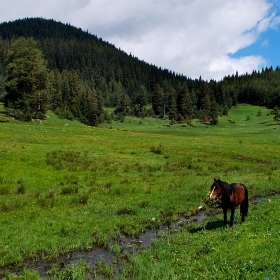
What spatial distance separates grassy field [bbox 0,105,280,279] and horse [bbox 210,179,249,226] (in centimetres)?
86

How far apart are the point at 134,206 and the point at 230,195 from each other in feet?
24.1

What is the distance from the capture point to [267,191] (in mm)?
24219

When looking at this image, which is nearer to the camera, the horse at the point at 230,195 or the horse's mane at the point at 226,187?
the horse at the point at 230,195

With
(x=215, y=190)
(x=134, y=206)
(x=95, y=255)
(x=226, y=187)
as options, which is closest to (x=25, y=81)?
(x=134, y=206)

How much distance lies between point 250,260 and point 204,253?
2.20 meters

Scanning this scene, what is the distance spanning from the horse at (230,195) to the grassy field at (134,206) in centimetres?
86

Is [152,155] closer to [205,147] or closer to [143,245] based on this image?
[205,147]

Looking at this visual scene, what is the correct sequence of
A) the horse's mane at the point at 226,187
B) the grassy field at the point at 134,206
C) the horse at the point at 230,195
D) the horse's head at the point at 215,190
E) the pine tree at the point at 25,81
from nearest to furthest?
the grassy field at the point at 134,206 < the horse's head at the point at 215,190 < the horse at the point at 230,195 < the horse's mane at the point at 226,187 < the pine tree at the point at 25,81

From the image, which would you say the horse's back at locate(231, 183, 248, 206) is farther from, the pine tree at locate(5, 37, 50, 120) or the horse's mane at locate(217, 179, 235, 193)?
the pine tree at locate(5, 37, 50, 120)

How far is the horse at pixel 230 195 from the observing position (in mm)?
13563

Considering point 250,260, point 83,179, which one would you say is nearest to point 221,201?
point 250,260

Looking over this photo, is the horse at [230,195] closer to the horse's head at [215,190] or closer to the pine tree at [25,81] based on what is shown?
the horse's head at [215,190]

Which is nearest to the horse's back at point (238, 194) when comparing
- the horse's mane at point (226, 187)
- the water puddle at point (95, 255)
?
the horse's mane at point (226, 187)

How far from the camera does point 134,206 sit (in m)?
18.9
